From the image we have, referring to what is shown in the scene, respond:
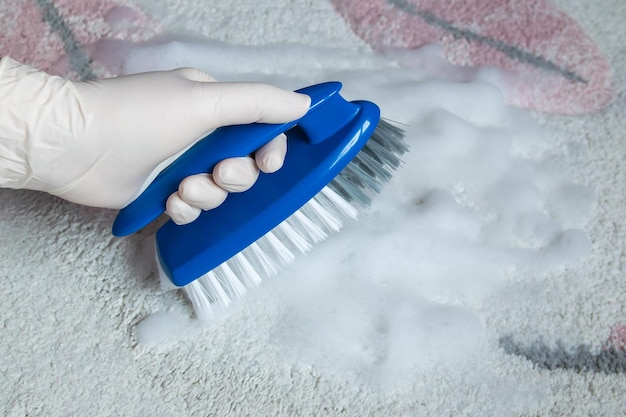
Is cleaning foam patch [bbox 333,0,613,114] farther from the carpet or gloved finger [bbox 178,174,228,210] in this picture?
gloved finger [bbox 178,174,228,210]

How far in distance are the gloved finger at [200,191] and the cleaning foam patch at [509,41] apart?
35 cm

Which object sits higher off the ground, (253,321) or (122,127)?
(122,127)

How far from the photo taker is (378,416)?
618mm

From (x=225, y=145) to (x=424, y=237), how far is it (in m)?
0.22

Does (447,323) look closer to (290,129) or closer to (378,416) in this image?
(378,416)

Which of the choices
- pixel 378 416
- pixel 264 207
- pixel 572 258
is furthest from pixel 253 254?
pixel 572 258

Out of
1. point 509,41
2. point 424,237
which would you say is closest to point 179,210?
point 424,237

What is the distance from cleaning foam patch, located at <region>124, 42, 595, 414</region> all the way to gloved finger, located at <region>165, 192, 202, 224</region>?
0.35ft

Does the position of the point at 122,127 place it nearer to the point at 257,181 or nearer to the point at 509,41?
the point at 257,181

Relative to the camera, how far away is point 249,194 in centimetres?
62

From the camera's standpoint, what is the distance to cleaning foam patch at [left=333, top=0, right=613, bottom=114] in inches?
32.7

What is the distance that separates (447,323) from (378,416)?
11 centimetres

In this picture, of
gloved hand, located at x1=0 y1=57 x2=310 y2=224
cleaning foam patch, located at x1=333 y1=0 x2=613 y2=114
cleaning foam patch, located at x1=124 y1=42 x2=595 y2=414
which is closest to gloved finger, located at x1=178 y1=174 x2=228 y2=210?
gloved hand, located at x1=0 y1=57 x2=310 y2=224

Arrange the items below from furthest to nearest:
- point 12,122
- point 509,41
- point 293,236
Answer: point 509,41
point 293,236
point 12,122
